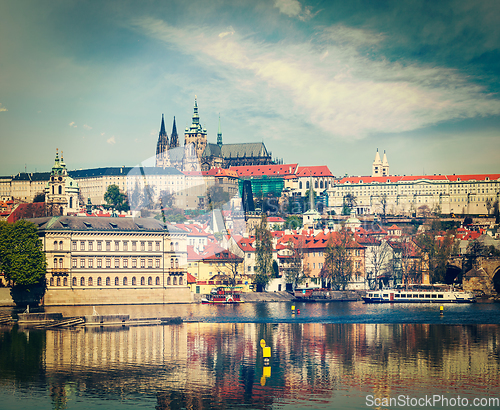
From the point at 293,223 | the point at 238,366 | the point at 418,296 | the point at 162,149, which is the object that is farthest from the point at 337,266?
the point at 162,149

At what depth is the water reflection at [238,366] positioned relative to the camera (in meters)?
27.0

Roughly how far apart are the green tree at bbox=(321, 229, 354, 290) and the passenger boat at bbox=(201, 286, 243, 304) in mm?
12344

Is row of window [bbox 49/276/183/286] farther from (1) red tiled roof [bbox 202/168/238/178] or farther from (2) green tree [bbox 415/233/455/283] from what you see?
(1) red tiled roof [bbox 202/168/238/178]

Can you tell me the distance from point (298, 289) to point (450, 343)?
43.5 metres

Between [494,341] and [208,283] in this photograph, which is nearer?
[494,341]

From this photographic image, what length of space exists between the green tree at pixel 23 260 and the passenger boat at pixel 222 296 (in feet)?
53.7

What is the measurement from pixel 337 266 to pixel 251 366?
5218 centimetres

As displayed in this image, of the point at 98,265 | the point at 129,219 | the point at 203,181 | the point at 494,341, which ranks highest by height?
the point at 203,181

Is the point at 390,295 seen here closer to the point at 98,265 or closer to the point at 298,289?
the point at 298,289

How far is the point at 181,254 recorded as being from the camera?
73562mm

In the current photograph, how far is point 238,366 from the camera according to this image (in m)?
32.9

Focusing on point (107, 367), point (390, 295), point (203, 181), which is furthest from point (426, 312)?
point (203, 181)

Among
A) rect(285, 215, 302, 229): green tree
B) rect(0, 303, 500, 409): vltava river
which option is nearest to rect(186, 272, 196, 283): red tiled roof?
rect(0, 303, 500, 409): vltava river

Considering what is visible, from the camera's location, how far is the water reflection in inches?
1064
